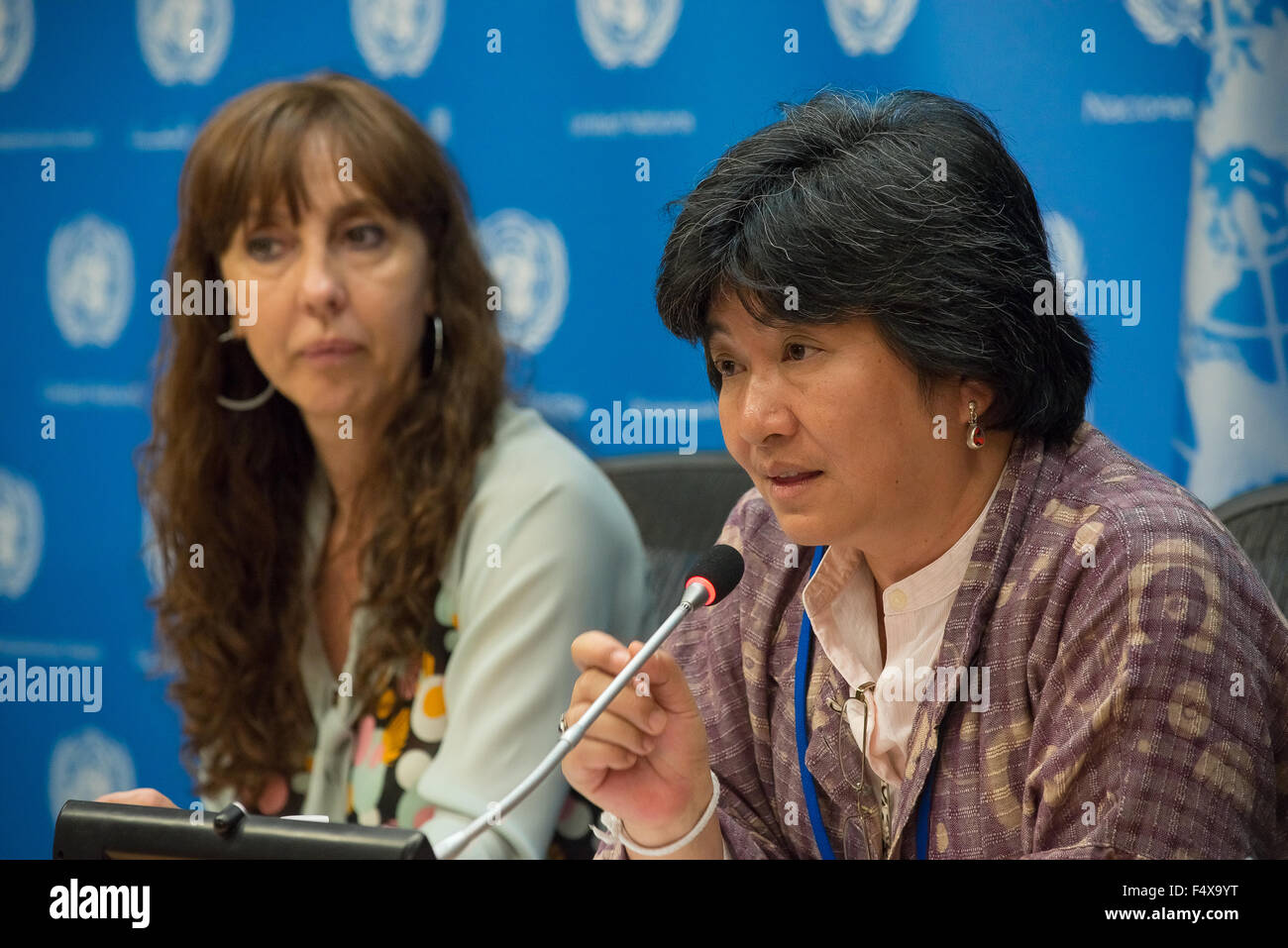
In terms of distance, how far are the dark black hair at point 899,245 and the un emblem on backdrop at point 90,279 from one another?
5.43ft

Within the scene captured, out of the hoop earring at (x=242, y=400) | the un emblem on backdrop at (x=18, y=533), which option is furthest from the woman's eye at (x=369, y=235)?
the un emblem on backdrop at (x=18, y=533)

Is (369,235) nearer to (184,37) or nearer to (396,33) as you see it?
(396,33)

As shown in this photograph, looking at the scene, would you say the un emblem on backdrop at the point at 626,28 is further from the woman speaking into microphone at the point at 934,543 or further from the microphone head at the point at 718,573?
the microphone head at the point at 718,573

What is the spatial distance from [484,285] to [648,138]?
490 millimetres

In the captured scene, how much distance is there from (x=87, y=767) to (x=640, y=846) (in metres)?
1.74

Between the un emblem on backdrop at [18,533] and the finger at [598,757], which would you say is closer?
the finger at [598,757]

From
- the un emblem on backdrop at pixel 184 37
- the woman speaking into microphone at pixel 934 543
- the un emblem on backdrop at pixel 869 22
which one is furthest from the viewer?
the un emblem on backdrop at pixel 184 37

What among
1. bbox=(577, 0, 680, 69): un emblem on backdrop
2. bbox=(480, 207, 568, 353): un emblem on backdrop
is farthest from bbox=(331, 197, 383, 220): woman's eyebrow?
bbox=(577, 0, 680, 69): un emblem on backdrop

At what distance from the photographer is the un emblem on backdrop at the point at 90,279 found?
2500mm

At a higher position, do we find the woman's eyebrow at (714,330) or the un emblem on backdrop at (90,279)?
the un emblem on backdrop at (90,279)

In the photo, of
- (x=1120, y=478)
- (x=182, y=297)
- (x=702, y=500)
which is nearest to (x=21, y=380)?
(x=182, y=297)

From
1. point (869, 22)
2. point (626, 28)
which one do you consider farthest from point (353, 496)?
point (869, 22)

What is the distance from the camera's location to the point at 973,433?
3.90ft
